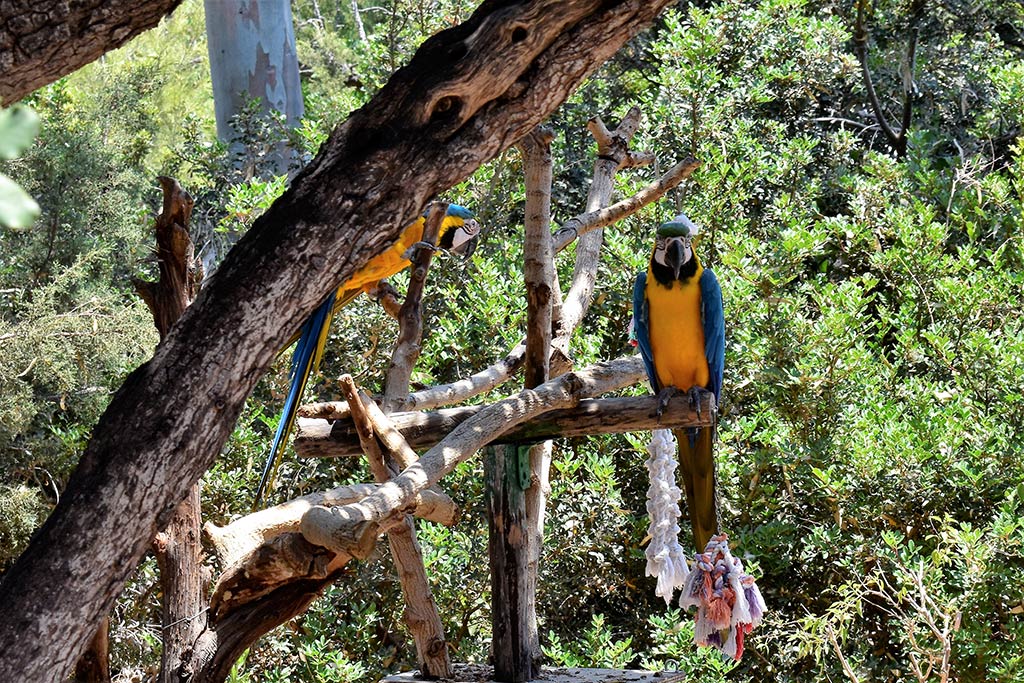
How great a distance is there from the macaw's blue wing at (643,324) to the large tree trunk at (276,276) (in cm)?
99

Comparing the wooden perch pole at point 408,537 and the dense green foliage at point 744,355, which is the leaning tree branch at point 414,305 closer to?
the wooden perch pole at point 408,537

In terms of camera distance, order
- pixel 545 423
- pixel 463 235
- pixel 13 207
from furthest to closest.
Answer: pixel 463 235 < pixel 545 423 < pixel 13 207

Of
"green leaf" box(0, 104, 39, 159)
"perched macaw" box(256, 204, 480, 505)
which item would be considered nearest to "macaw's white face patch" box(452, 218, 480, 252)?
"perched macaw" box(256, 204, 480, 505)

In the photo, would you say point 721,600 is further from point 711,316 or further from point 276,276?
point 276,276

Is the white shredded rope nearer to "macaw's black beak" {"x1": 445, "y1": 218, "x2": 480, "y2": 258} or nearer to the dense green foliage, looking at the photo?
"macaw's black beak" {"x1": 445, "y1": 218, "x2": 480, "y2": 258}

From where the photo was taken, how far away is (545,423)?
228cm

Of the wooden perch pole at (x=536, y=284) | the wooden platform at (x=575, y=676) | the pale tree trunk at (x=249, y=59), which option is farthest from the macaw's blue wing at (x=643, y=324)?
the pale tree trunk at (x=249, y=59)

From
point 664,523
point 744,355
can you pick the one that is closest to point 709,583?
point 664,523

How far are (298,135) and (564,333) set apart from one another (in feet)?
7.28

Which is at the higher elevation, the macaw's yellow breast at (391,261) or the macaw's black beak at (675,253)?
the macaw's yellow breast at (391,261)

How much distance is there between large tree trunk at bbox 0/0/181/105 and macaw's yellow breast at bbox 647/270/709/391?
134cm

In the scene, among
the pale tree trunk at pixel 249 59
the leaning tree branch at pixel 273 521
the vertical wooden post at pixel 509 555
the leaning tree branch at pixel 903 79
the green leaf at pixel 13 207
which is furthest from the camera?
the pale tree trunk at pixel 249 59

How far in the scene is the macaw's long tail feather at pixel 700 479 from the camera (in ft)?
7.88

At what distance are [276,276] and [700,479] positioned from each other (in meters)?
1.31
